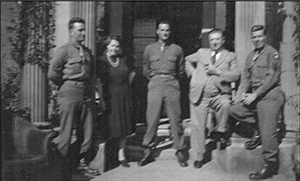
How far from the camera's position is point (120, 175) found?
4.99m

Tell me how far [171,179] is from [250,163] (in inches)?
34.5

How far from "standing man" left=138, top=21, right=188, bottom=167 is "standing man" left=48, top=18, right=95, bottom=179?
61 centimetres

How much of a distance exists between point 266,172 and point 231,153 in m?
0.42

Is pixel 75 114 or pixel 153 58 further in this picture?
pixel 153 58

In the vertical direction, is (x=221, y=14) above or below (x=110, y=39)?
above

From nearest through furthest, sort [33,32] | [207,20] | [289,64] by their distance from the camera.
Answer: [33,32], [289,64], [207,20]

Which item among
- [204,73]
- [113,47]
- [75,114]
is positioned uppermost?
[113,47]

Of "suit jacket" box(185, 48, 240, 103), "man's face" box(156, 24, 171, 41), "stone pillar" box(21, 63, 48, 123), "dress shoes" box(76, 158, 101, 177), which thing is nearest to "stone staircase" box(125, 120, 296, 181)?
"dress shoes" box(76, 158, 101, 177)

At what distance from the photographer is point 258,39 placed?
4910 mm

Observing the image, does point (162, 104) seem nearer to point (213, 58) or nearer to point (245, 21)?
point (213, 58)

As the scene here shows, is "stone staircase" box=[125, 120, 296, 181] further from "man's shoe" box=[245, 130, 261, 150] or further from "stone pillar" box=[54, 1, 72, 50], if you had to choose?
"stone pillar" box=[54, 1, 72, 50]

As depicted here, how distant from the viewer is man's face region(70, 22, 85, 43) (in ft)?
15.6

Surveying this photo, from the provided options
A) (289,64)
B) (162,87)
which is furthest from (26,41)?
(289,64)

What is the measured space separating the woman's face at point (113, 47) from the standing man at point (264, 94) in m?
1.38
